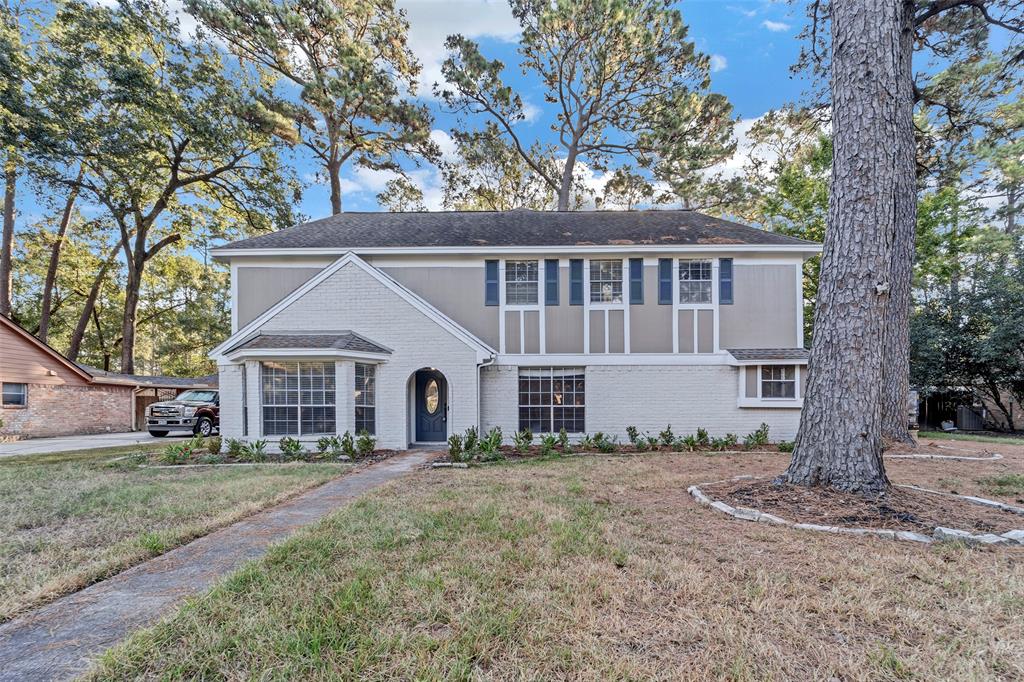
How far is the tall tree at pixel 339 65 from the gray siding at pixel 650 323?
13.9m

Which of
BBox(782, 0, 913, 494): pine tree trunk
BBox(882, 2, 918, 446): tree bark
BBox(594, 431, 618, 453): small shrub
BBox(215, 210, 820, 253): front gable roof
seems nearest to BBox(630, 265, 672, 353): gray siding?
BBox(215, 210, 820, 253): front gable roof

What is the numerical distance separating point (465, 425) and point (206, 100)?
62.8 feet

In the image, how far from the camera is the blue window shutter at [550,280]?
11.8 m

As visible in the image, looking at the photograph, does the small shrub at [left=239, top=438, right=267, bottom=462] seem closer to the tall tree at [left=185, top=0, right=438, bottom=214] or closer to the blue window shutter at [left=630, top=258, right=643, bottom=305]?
the blue window shutter at [left=630, top=258, right=643, bottom=305]

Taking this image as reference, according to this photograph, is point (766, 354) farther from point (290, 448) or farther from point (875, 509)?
point (290, 448)

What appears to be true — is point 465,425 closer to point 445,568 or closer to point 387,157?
point 445,568

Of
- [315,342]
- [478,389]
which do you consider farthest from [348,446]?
[478,389]

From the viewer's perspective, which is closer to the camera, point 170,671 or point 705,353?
point 170,671

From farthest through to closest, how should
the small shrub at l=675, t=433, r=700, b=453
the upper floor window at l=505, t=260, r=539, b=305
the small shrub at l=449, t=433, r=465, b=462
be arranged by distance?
the upper floor window at l=505, t=260, r=539, b=305 → the small shrub at l=675, t=433, r=700, b=453 → the small shrub at l=449, t=433, r=465, b=462

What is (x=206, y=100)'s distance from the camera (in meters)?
18.2

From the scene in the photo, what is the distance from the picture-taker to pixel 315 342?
389 inches

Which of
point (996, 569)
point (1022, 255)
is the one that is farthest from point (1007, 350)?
point (996, 569)

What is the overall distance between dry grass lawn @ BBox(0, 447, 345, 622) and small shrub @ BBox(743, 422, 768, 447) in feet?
32.6

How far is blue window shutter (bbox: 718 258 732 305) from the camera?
11.6 metres
